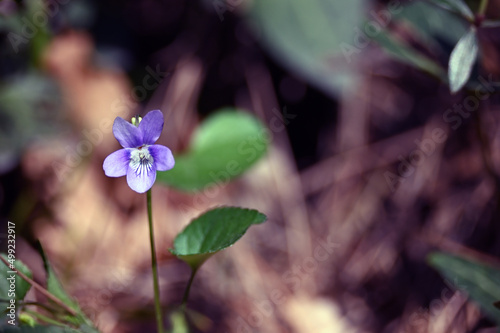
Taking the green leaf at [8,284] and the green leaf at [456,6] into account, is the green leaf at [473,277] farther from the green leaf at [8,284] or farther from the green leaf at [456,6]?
the green leaf at [8,284]

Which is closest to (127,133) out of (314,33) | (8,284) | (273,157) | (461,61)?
(8,284)

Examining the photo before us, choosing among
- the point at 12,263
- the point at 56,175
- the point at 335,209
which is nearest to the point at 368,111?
the point at 335,209

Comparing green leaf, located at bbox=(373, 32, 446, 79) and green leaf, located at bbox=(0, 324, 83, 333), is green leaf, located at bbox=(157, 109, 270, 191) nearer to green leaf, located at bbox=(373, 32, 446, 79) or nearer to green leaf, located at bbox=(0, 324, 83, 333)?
green leaf, located at bbox=(373, 32, 446, 79)

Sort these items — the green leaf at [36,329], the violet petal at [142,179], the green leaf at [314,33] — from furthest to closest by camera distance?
the green leaf at [314,33] < the violet petal at [142,179] < the green leaf at [36,329]

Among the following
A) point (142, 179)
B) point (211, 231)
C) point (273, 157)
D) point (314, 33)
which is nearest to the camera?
point (142, 179)

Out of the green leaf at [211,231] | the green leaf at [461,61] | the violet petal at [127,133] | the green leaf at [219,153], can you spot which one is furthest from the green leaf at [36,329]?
the green leaf at [461,61]

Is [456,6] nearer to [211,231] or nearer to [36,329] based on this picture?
[211,231]
